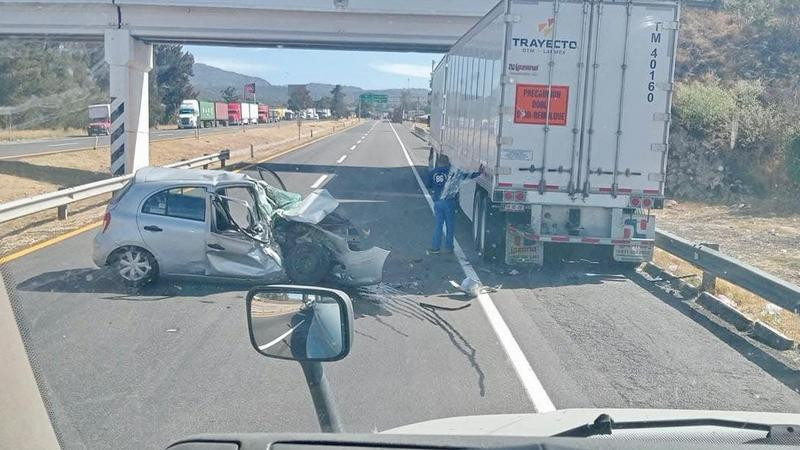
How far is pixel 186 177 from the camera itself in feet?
36.5

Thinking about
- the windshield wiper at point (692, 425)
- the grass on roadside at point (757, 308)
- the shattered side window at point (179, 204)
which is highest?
the windshield wiper at point (692, 425)

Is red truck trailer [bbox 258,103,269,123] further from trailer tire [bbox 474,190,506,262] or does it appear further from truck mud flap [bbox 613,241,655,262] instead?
truck mud flap [bbox 613,241,655,262]

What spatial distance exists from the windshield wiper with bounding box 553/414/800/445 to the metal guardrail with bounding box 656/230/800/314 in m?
5.89

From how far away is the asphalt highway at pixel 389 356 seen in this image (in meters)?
6.33

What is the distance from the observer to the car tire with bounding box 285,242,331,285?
35.6ft

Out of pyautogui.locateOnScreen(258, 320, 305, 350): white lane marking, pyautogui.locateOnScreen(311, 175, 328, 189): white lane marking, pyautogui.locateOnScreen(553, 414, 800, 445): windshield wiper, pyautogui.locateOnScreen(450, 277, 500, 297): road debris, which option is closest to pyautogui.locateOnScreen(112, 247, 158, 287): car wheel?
pyautogui.locateOnScreen(450, 277, 500, 297): road debris

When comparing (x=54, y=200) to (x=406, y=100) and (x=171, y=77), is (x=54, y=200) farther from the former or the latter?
(x=406, y=100)

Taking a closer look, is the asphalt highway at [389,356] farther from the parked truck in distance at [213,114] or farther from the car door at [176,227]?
the parked truck in distance at [213,114]

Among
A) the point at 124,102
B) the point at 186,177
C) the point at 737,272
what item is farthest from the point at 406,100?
the point at 737,272

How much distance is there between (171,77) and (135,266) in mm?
63620

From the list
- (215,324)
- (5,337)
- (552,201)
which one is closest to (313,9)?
(552,201)

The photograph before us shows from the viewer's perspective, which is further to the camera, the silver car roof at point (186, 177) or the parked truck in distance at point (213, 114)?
the parked truck in distance at point (213, 114)

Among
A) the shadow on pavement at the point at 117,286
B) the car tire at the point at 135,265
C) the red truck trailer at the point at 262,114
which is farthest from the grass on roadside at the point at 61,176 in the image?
Result: the red truck trailer at the point at 262,114

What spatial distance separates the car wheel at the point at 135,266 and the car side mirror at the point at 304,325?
23.1 ft
